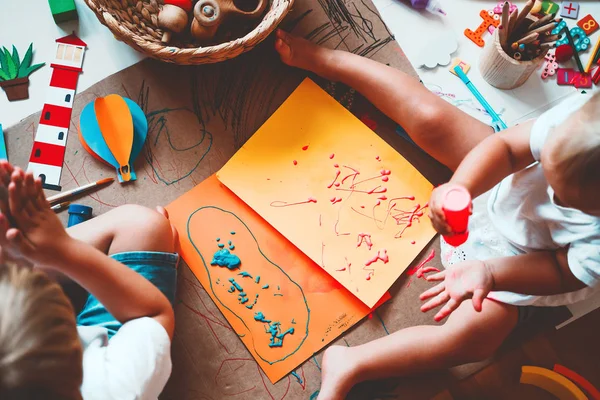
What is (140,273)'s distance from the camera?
26.2 inches

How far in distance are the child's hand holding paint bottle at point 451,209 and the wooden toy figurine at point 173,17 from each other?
43 cm

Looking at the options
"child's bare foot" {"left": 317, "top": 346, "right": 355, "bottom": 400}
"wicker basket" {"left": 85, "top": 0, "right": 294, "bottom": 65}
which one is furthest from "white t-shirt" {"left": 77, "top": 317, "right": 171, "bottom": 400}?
"wicker basket" {"left": 85, "top": 0, "right": 294, "bottom": 65}

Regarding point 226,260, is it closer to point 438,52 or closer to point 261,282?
point 261,282

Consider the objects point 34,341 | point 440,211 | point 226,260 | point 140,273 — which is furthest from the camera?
point 226,260

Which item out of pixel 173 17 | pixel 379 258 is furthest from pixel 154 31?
pixel 379 258

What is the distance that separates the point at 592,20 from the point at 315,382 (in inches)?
28.4

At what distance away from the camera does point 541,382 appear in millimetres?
757

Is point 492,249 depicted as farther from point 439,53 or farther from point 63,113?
point 63,113

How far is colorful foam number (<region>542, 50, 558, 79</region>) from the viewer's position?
803mm

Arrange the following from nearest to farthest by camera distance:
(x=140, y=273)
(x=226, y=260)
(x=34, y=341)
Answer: (x=34, y=341) < (x=140, y=273) < (x=226, y=260)

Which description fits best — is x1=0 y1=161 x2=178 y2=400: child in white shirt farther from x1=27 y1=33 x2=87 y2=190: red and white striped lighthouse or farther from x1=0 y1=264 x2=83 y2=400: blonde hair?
x1=27 y1=33 x2=87 y2=190: red and white striped lighthouse

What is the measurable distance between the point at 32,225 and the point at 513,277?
566 millimetres

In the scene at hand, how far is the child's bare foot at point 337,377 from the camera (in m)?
0.72

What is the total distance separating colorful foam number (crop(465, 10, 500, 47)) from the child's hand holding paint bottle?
0.36m
